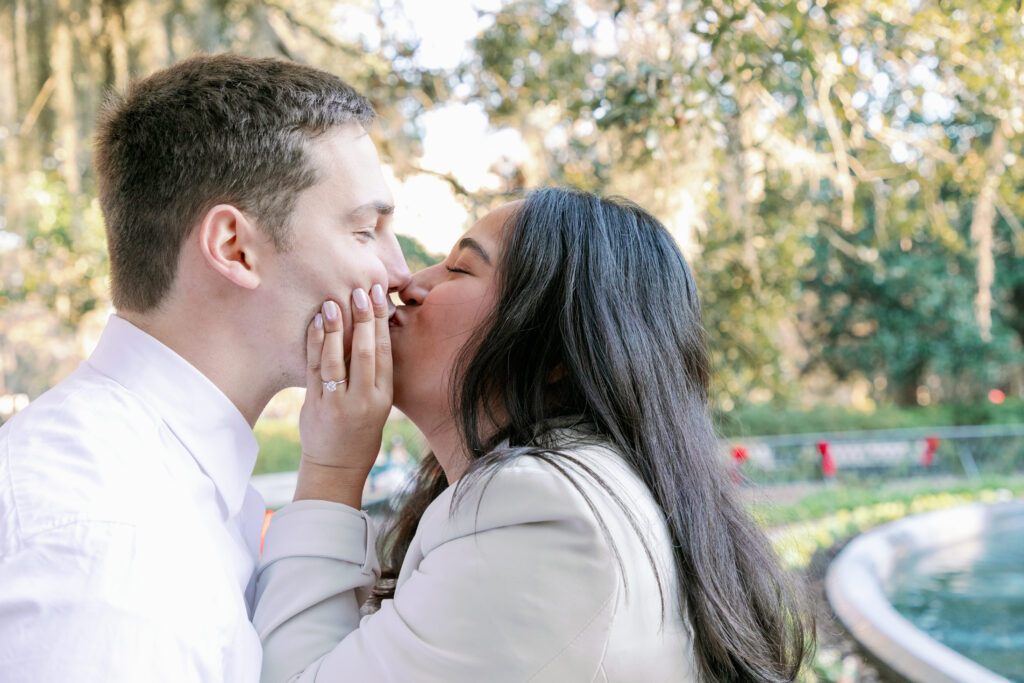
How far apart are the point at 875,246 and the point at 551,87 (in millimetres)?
2930

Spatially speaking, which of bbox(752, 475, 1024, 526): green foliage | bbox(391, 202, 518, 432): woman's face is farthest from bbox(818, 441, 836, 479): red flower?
bbox(391, 202, 518, 432): woman's face

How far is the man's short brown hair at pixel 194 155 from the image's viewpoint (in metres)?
1.61

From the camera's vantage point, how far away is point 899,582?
6.46 metres

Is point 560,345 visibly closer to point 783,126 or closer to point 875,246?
point 783,126

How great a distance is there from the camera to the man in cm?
127

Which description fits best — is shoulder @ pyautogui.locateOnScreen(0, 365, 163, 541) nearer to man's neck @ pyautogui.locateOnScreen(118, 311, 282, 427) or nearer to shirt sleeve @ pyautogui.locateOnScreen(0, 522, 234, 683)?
shirt sleeve @ pyautogui.locateOnScreen(0, 522, 234, 683)

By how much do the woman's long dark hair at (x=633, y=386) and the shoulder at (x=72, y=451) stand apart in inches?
20.7

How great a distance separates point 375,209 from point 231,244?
0.28 m

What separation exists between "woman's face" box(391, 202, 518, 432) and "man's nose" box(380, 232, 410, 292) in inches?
0.7

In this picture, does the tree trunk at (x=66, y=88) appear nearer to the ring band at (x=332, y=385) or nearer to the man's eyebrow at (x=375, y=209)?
the man's eyebrow at (x=375, y=209)

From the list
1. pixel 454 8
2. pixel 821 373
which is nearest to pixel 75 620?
pixel 454 8

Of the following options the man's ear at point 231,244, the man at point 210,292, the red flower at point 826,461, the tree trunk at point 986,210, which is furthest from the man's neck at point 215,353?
the red flower at point 826,461

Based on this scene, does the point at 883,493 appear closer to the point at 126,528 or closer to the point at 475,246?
the point at 475,246

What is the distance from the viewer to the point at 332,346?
1.64 metres
